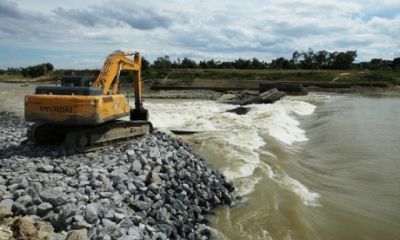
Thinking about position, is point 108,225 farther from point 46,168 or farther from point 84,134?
point 84,134

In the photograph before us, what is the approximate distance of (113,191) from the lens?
6078 mm

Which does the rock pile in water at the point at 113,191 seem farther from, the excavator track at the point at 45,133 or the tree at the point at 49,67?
the tree at the point at 49,67

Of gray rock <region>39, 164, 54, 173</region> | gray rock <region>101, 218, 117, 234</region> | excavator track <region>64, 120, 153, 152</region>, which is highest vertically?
excavator track <region>64, 120, 153, 152</region>

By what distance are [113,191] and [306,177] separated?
5876 millimetres

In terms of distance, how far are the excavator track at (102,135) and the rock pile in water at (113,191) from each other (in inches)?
11.0

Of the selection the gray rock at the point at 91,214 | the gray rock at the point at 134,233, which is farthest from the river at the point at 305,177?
the gray rock at the point at 91,214

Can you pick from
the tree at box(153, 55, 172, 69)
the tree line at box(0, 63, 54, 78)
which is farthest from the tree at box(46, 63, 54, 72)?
the tree at box(153, 55, 172, 69)

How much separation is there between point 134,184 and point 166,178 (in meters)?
0.85

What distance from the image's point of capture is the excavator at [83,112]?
8.28 metres

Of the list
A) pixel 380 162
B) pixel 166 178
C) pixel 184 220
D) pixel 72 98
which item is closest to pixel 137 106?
pixel 72 98

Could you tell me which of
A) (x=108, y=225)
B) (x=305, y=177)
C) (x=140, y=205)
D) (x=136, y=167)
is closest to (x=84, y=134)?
(x=136, y=167)

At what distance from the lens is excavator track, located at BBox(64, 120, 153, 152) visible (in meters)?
8.55

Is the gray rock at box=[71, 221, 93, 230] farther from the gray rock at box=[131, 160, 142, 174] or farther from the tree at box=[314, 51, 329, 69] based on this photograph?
the tree at box=[314, 51, 329, 69]

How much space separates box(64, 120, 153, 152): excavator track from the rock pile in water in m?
0.28
